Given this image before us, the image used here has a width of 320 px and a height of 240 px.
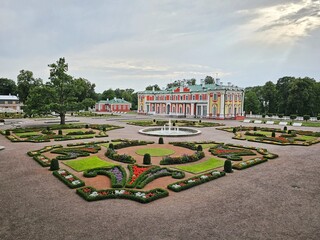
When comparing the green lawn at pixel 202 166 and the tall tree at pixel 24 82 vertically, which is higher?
the tall tree at pixel 24 82

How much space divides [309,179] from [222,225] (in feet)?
27.2

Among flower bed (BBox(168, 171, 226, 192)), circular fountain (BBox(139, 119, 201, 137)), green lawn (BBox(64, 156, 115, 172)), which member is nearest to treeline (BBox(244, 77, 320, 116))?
circular fountain (BBox(139, 119, 201, 137))

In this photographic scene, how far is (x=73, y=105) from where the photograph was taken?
38094mm

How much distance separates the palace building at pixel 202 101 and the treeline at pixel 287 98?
15.0 metres

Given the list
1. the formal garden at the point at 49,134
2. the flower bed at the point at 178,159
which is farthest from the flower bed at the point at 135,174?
the formal garden at the point at 49,134

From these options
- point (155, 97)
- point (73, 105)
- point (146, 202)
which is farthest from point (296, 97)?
point (146, 202)

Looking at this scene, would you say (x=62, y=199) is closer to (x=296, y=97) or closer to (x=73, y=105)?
(x=73, y=105)

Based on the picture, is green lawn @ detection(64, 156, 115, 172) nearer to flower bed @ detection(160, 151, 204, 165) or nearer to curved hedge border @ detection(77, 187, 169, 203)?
flower bed @ detection(160, 151, 204, 165)

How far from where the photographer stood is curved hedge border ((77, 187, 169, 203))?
428 inches

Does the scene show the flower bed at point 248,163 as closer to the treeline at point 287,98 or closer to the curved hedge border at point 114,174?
the curved hedge border at point 114,174

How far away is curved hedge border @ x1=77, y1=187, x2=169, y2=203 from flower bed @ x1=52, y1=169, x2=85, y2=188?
813mm

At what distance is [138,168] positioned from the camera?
15516 mm

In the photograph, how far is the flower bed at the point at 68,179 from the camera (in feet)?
41.0

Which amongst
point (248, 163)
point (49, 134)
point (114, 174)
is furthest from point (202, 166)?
point (49, 134)
